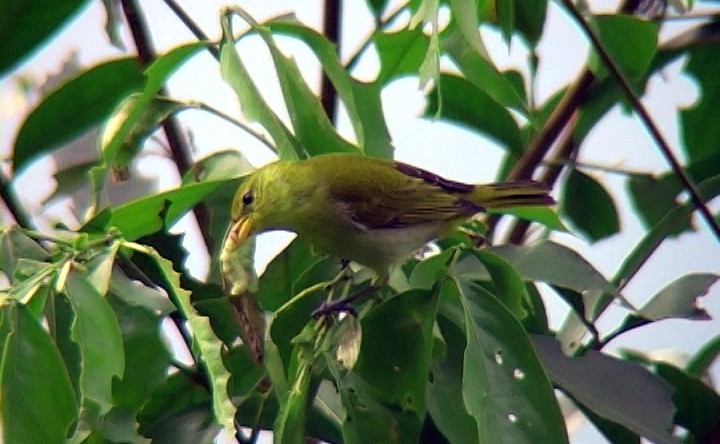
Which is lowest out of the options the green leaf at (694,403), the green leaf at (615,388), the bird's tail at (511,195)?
the green leaf at (694,403)

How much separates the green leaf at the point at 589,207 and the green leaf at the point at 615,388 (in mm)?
417

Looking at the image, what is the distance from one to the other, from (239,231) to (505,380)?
344 millimetres

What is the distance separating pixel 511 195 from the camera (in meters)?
1.23

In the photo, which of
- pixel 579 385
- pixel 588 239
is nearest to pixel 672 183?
pixel 588 239

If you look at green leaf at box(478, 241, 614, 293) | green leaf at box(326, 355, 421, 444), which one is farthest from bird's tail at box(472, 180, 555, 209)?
green leaf at box(326, 355, 421, 444)

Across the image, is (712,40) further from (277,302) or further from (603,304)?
(277,302)

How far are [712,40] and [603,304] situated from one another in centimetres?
36

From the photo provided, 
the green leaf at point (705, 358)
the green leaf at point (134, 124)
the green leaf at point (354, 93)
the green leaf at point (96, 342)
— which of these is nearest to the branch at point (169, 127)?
the green leaf at point (134, 124)

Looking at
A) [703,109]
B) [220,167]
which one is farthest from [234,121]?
[703,109]

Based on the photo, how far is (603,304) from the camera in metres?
1.14

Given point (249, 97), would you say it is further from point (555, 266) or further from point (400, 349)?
point (555, 266)

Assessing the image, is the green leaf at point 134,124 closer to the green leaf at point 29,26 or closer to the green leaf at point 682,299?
the green leaf at point 29,26

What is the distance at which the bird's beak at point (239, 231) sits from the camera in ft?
3.32

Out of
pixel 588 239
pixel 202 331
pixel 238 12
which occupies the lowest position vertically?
pixel 588 239
